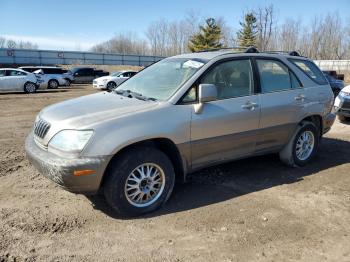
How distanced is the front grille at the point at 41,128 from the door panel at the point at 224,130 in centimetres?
165

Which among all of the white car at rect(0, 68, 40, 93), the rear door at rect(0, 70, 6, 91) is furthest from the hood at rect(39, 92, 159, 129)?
the white car at rect(0, 68, 40, 93)

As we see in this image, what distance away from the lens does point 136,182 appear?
4.05 m

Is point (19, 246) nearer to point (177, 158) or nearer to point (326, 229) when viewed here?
point (177, 158)

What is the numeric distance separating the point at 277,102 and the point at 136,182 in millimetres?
2409

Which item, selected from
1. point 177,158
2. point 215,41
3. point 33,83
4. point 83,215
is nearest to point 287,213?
point 177,158

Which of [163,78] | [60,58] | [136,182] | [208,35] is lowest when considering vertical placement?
[136,182]

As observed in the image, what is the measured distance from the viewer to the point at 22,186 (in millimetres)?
4973

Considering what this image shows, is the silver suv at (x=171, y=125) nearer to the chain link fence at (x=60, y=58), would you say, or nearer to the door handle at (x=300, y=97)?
the door handle at (x=300, y=97)

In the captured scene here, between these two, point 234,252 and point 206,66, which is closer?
point 234,252

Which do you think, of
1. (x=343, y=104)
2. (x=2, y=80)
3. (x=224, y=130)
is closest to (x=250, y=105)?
(x=224, y=130)

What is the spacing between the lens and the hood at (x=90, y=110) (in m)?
3.85

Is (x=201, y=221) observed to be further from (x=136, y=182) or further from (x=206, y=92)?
(x=206, y=92)

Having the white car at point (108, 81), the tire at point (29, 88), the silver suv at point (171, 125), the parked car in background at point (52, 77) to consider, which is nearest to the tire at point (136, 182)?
the silver suv at point (171, 125)

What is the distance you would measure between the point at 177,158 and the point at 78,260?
1.63m
